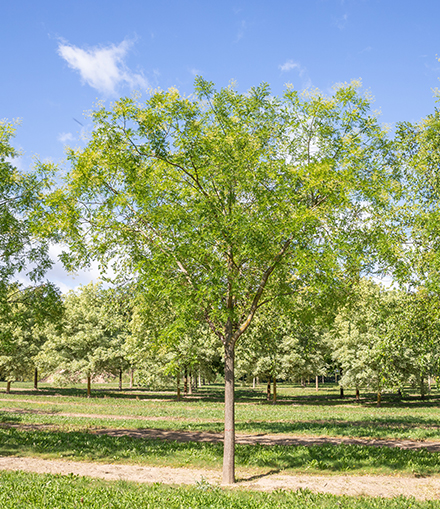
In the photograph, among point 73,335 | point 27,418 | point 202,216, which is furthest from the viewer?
point 73,335

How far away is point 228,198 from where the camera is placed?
38.1 ft

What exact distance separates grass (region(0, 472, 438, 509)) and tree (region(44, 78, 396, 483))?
2.38 metres

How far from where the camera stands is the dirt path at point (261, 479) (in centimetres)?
971

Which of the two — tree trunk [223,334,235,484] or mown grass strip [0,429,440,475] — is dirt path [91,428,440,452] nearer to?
mown grass strip [0,429,440,475]

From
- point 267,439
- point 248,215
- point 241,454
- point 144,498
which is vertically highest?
point 248,215

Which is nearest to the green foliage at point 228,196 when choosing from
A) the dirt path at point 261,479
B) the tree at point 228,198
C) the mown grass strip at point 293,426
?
the tree at point 228,198

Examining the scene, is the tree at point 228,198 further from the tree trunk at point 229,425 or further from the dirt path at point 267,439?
the dirt path at point 267,439

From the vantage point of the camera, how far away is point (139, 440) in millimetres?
15789

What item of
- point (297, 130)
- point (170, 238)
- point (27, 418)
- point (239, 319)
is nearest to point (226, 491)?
point (239, 319)

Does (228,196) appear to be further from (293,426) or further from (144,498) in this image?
(293,426)

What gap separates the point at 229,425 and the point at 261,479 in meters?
1.55

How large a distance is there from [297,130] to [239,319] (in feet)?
19.0

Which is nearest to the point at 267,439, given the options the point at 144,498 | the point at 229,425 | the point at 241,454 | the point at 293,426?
the point at 293,426

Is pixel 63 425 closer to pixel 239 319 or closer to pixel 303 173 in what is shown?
pixel 239 319
